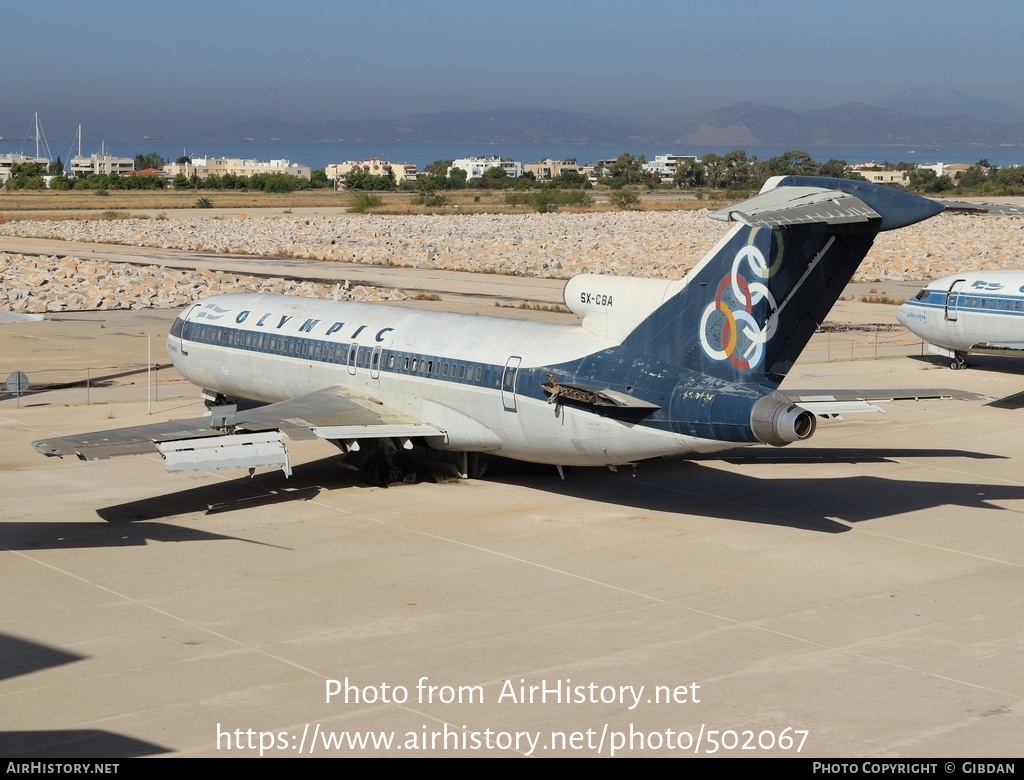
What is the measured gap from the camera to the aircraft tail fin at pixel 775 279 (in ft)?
70.3

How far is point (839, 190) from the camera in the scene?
22.0 meters

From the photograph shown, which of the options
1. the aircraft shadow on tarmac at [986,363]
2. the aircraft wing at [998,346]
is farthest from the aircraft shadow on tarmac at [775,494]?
the aircraft shadow on tarmac at [986,363]

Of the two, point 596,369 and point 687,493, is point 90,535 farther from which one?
point 687,493

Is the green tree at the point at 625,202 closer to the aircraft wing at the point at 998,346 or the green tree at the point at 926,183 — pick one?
the green tree at the point at 926,183

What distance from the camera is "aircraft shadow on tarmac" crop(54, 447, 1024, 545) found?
25641 millimetres

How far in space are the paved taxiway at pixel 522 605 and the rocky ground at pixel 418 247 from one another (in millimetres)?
34352

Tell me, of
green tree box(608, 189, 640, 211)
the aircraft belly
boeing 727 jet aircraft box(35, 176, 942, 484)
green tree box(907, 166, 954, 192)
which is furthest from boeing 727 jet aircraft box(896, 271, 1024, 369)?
green tree box(907, 166, 954, 192)

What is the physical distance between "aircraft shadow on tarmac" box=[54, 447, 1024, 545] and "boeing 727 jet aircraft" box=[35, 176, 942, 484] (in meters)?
1.59

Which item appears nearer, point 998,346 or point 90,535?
point 90,535

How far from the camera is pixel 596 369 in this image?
25.1 m

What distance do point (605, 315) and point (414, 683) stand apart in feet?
36.2

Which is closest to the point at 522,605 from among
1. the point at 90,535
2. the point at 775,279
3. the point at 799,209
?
Answer: the point at 775,279

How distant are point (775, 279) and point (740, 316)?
0.95 metres

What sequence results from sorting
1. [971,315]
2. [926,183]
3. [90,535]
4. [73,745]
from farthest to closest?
[926,183] < [971,315] < [90,535] < [73,745]
